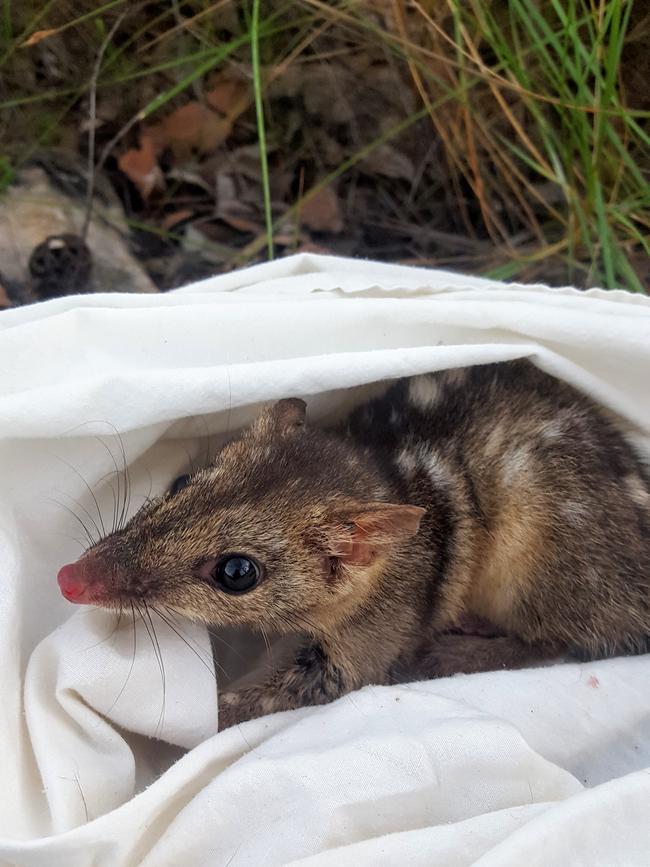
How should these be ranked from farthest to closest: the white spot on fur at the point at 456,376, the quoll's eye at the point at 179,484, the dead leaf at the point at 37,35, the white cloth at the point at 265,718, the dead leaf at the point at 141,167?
the dead leaf at the point at 141,167
the dead leaf at the point at 37,35
the white spot on fur at the point at 456,376
the quoll's eye at the point at 179,484
the white cloth at the point at 265,718

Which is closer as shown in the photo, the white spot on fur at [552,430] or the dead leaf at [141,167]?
the white spot on fur at [552,430]

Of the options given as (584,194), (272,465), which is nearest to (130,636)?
(272,465)

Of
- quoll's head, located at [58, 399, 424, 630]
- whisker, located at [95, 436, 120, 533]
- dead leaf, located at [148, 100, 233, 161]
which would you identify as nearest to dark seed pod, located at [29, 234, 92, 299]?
dead leaf, located at [148, 100, 233, 161]

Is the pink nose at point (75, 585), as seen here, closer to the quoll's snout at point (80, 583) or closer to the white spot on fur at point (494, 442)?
the quoll's snout at point (80, 583)

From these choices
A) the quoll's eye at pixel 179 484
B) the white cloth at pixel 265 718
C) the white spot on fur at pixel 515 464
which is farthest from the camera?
the white spot on fur at pixel 515 464

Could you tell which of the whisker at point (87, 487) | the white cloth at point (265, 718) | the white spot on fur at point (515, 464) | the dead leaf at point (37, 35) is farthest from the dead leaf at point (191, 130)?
the white spot on fur at point (515, 464)

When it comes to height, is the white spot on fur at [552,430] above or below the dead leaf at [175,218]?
below

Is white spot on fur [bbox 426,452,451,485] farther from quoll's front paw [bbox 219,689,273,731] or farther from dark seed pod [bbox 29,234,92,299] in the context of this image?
dark seed pod [bbox 29,234,92,299]

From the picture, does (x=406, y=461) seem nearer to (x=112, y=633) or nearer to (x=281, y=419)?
(x=281, y=419)
